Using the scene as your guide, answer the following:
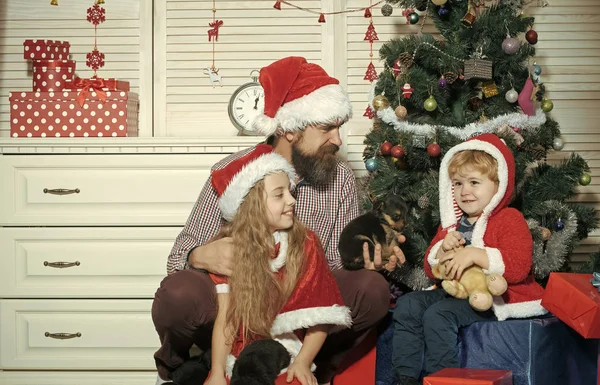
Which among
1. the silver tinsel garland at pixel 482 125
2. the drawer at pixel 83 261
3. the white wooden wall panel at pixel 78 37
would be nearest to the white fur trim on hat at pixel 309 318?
the silver tinsel garland at pixel 482 125

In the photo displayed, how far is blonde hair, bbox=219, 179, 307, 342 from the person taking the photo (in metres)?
2.41

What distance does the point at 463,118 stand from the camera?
2.91 m

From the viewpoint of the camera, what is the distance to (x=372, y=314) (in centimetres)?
260

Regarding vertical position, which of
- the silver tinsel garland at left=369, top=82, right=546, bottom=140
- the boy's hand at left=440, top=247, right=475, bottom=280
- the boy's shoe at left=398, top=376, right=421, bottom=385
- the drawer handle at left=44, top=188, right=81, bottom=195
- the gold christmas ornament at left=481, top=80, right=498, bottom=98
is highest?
the gold christmas ornament at left=481, top=80, right=498, bottom=98

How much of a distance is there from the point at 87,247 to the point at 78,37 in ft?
3.29

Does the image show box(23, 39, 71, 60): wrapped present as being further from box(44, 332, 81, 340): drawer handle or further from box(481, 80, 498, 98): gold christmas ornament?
box(481, 80, 498, 98): gold christmas ornament

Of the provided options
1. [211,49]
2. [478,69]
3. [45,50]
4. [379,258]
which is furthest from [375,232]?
[45,50]

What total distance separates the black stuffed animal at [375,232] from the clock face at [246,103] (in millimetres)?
946

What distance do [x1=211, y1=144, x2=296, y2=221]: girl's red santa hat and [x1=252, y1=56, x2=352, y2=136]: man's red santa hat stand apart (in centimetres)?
22

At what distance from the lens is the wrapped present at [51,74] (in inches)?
133

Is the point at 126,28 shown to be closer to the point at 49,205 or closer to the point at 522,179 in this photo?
the point at 49,205

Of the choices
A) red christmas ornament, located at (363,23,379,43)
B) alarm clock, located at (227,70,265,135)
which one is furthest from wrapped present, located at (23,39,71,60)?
red christmas ornament, located at (363,23,379,43)

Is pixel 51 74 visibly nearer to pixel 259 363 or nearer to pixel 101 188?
pixel 101 188

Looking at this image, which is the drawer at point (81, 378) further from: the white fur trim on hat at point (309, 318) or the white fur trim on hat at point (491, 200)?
the white fur trim on hat at point (491, 200)
